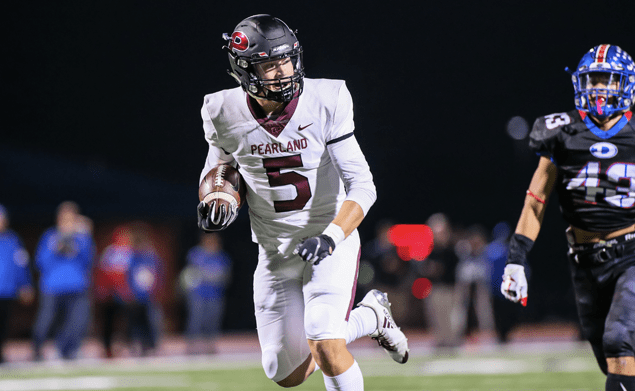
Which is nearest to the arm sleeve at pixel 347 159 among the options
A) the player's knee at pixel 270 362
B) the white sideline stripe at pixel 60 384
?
the player's knee at pixel 270 362

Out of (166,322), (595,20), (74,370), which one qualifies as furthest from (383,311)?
(595,20)

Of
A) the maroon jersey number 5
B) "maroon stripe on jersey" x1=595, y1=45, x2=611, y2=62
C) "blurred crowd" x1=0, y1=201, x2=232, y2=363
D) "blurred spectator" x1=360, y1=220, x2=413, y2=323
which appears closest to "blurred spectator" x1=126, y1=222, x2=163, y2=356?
"blurred crowd" x1=0, y1=201, x2=232, y2=363

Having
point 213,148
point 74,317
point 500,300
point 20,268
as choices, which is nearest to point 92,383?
point 74,317

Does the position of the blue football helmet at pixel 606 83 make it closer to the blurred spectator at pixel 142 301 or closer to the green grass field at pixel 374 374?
the green grass field at pixel 374 374

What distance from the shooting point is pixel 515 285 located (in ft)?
11.9

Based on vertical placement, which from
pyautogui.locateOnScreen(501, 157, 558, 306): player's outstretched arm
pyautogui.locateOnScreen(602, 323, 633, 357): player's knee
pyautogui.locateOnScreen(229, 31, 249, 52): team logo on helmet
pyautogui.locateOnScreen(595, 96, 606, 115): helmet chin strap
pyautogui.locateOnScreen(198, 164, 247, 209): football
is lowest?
pyautogui.locateOnScreen(602, 323, 633, 357): player's knee

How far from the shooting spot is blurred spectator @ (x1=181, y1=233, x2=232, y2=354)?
1009 cm

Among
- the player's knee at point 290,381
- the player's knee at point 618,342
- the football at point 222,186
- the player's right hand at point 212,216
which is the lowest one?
the player's knee at point 290,381

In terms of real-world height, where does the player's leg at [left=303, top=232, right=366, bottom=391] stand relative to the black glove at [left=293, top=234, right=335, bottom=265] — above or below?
below

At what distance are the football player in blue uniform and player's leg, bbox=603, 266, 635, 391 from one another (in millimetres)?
97

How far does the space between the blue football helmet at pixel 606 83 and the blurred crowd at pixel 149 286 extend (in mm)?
5534

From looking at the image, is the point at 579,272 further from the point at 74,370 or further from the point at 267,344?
the point at 74,370

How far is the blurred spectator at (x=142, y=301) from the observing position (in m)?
9.14

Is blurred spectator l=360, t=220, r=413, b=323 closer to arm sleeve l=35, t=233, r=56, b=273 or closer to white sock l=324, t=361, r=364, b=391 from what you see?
arm sleeve l=35, t=233, r=56, b=273
